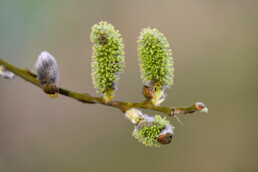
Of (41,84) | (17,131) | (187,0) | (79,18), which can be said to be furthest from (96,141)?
(41,84)

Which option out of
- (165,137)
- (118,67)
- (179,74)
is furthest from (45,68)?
(179,74)

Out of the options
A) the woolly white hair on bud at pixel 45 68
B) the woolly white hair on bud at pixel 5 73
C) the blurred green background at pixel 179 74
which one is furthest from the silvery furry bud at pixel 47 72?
the blurred green background at pixel 179 74

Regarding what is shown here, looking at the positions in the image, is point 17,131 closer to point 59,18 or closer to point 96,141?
point 96,141

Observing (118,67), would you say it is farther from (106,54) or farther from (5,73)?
(5,73)

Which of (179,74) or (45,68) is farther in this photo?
(179,74)

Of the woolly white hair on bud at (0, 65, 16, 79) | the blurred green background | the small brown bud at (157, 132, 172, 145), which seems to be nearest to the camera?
the small brown bud at (157, 132, 172, 145)

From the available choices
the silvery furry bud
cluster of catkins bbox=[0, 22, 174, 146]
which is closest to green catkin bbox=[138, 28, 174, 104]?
cluster of catkins bbox=[0, 22, 174, 146]

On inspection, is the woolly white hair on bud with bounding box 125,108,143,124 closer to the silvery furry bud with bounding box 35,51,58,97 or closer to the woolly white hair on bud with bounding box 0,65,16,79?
the silvery furry bud with bounding box 35,51,58,97
